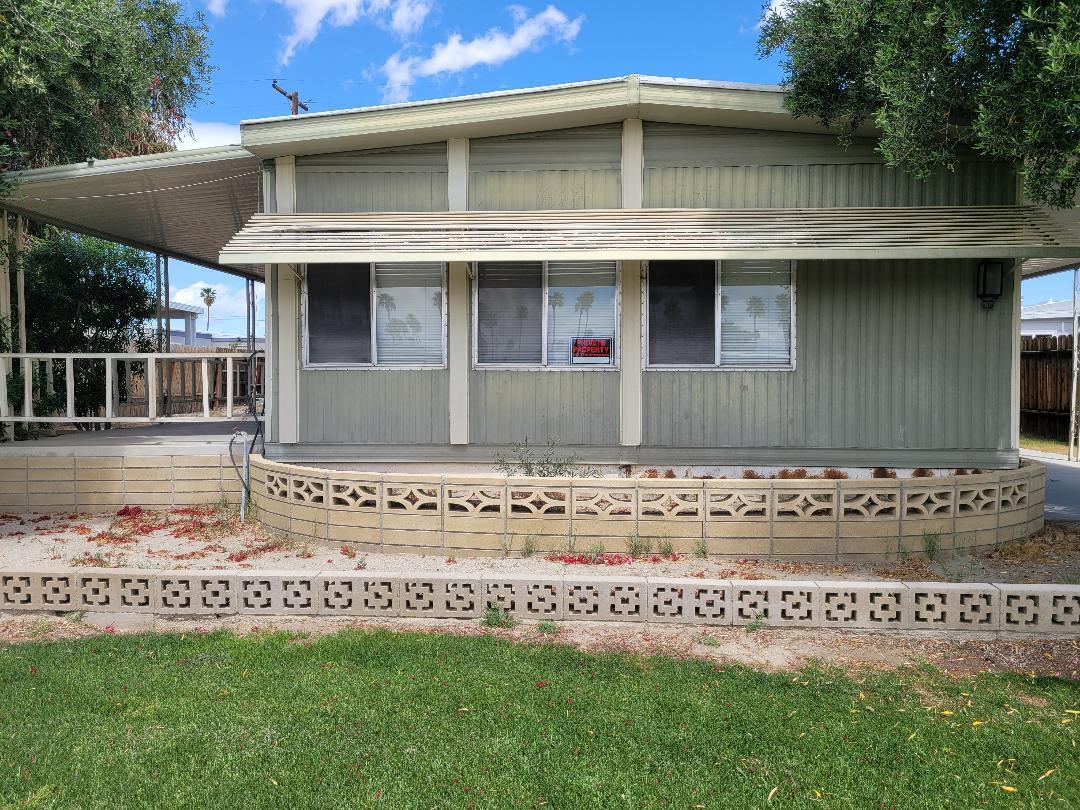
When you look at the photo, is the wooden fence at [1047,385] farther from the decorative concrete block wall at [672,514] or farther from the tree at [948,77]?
the decorative concrete block wall at [672,514]

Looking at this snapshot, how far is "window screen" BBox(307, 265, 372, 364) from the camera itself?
790cm

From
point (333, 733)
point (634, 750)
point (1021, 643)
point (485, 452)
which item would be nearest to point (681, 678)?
point (634, 750)

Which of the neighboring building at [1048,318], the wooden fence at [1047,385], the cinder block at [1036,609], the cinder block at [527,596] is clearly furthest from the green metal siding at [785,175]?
the neighboring building at [1048,318]

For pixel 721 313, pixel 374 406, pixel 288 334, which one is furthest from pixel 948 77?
pixel 288 334

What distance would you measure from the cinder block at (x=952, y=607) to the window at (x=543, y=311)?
385 cm

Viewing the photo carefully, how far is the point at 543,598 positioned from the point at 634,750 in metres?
1.69

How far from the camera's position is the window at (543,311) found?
771 cm

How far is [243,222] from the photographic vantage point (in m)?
11.1

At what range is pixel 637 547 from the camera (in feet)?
Answer: 19.7

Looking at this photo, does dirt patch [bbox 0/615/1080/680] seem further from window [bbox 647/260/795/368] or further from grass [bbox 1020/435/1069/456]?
grass [bbox 1020/435/1069/456]

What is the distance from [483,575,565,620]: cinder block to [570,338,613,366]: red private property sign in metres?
3.36

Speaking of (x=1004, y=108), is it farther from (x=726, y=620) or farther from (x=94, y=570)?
(x=94, y=570)

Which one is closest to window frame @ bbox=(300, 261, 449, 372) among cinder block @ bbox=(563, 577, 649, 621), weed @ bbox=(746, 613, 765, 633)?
cinder block @ bbox=(563, 577, 649, 621)

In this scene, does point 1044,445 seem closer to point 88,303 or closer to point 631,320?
point 631,320
